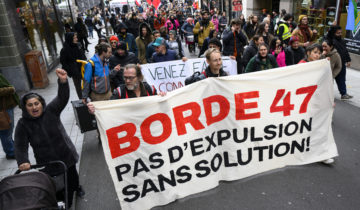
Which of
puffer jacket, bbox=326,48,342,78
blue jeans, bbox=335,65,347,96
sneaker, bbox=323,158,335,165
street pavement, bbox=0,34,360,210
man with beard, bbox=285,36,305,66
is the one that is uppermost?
man with beard, bbox=285,36,305,66

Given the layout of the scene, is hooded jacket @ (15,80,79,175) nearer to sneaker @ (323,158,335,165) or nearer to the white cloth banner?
the white cloth banner

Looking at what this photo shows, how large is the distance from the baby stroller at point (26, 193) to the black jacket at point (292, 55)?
5.10 metres

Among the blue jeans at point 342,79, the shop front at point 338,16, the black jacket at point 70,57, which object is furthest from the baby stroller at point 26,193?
the shop front at point 338,16

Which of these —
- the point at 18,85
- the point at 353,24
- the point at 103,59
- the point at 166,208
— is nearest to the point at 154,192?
the point at 166,208

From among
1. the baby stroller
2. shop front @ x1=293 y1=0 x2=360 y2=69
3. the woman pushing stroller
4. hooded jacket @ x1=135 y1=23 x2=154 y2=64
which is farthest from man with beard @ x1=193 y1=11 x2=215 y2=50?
the baby stroller

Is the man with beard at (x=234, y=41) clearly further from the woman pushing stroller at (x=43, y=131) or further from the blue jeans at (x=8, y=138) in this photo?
the woman pushing stroller at (x=43, y=131)

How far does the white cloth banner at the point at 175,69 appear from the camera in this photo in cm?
638

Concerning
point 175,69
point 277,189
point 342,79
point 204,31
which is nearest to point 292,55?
point 342,79

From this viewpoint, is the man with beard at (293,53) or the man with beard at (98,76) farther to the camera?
the man with beard at (293,53)

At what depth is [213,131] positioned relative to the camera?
11.7 feet

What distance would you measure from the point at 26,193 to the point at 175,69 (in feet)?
14.4

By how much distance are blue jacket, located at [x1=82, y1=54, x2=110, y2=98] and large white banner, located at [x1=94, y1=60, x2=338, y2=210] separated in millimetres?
2228

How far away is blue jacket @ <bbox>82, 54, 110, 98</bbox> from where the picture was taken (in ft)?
17.0

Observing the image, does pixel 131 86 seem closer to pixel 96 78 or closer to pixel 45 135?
pixel 45 135
